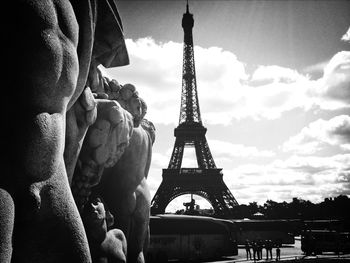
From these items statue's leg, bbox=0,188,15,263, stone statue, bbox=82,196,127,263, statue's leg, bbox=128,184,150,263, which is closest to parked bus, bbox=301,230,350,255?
statue's leg, bbox=128,184,150,263

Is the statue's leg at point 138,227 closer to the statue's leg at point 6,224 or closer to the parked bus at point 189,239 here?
the statue's leg at point 6,224

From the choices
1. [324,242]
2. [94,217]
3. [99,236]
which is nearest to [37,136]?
[94,217]

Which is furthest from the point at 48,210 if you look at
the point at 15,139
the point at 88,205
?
the point at 88,205

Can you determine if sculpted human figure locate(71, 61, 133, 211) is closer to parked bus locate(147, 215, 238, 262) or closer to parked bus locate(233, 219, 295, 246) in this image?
parked bus locate(147, 215, 238, 262)

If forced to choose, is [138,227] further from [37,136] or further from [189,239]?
[189,239]

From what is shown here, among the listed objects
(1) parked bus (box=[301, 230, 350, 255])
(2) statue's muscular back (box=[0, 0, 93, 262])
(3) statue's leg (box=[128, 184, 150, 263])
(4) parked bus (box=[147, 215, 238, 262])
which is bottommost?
(1) parked bus (box=[301, 230, 350, 255])

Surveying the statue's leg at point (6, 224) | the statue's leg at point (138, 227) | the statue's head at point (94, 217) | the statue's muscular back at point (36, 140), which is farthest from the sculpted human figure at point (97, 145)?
the statue's leg at point (6, 224)

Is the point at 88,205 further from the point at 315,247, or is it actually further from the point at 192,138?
the point at 192,138
